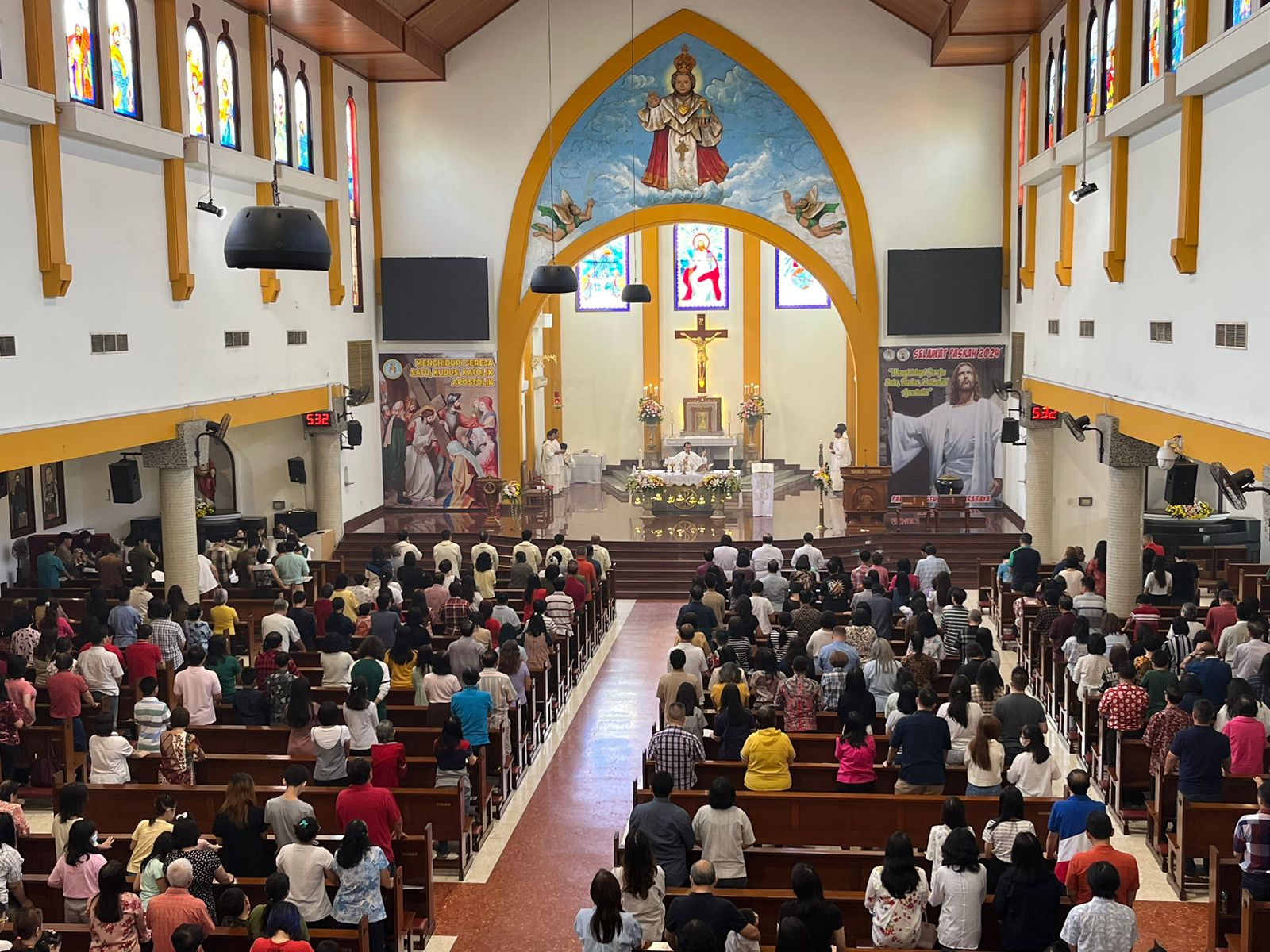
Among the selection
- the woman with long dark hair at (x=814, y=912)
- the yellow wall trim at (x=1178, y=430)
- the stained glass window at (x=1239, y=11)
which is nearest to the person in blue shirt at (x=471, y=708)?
the woman with long dark hair at (x=814, y=912)

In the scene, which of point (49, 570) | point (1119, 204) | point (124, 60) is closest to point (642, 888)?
point (1119, 204)

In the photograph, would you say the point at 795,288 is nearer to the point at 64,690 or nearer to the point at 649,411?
the point at 649,411

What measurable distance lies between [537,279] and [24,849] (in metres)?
10.8

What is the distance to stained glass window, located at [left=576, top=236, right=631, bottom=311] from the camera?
3106cm

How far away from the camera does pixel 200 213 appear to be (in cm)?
1744

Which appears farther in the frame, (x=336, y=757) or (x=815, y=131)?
(x=815, y=131)

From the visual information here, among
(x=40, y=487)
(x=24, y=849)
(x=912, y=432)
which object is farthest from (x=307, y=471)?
(x=24, y=849)

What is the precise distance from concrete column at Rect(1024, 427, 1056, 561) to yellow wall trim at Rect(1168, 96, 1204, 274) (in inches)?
306

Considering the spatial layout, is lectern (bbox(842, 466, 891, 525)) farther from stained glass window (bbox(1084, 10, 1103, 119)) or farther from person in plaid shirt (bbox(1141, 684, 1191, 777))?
person in plaid shirt (bbox(1141, 684, 1191, 777))

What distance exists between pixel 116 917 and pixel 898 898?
3.95m

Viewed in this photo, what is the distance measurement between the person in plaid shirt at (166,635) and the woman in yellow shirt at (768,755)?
609cm

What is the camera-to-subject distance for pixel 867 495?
73.8ft

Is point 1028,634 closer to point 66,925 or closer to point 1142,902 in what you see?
point 1142,902

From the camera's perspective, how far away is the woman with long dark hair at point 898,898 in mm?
6863
